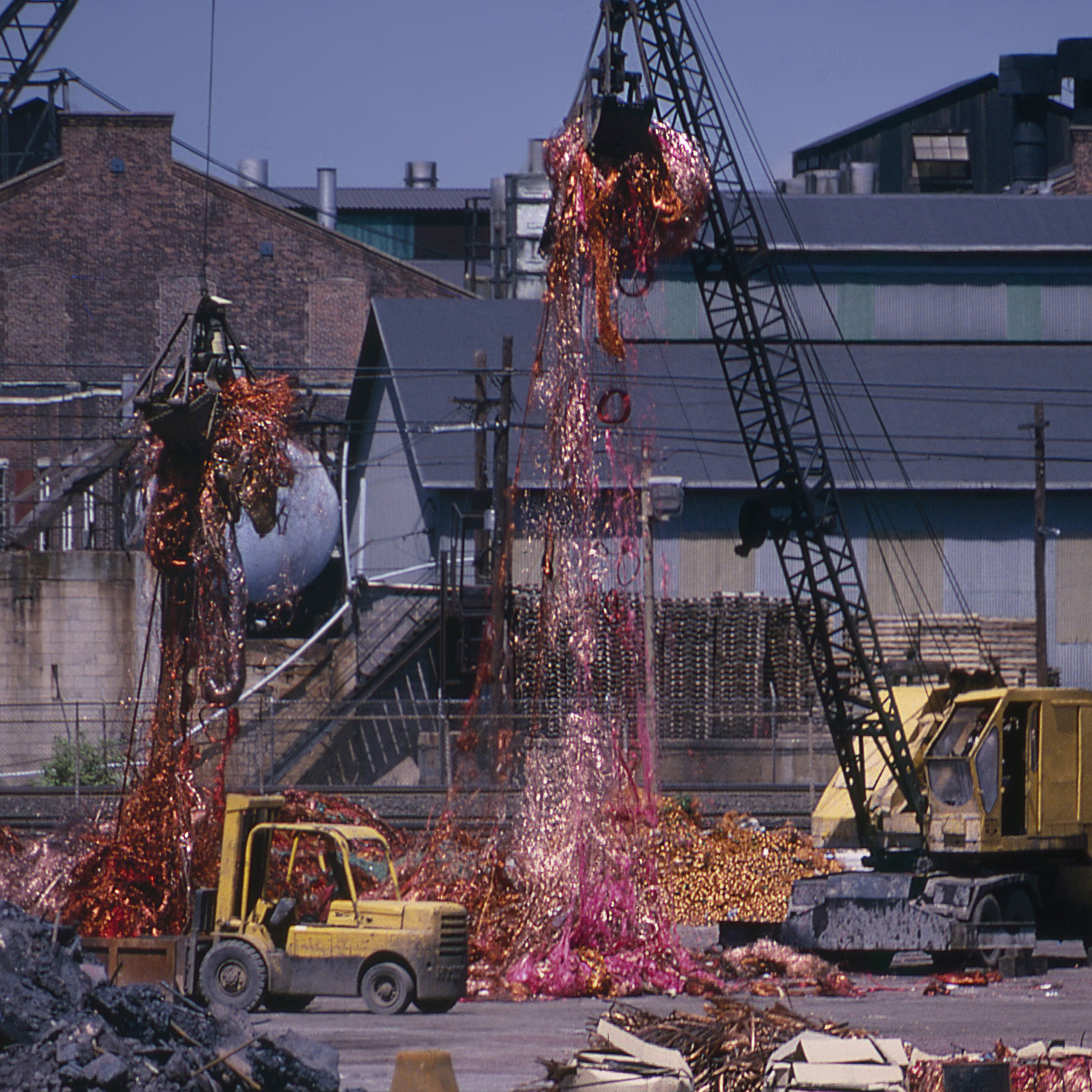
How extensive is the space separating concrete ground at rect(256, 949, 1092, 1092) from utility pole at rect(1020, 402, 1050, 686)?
798 inches

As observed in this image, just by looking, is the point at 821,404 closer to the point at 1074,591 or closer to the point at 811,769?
the point at 1074,591

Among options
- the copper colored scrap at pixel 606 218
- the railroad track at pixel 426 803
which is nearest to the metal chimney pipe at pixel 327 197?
the railroad track at pixel 426 803

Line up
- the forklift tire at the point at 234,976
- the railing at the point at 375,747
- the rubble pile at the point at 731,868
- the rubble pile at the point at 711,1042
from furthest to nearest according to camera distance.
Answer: the railing at the point at 375,747, the rubble pile at the point at 731,868, the forklift tire at the point at 234,976, the rubble pile at the point at 711,1042

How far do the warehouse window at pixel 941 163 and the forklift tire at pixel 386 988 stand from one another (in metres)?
58.4

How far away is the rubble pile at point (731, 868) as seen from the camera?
22203mm

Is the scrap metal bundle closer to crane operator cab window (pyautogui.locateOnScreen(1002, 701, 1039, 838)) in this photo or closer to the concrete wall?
crane operator cab window (pyautogui.locateOnScreen(1002, 701, 1039, 838))

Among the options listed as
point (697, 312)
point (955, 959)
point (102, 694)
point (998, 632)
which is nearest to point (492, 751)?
point (102, 694)

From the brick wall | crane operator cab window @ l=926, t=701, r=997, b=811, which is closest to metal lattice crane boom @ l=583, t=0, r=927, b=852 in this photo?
crane operator cab window @ l=926, t=701, r=997, b=811

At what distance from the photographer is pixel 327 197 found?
66562 millimetres

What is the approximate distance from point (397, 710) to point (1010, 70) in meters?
40.8

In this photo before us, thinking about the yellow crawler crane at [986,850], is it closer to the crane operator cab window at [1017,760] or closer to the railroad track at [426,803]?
the crane operator cab window at [1017,760]

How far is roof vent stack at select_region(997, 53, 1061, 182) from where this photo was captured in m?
66.2

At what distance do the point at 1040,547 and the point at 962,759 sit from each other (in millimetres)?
20148

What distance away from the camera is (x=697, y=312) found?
48688 millimetres
